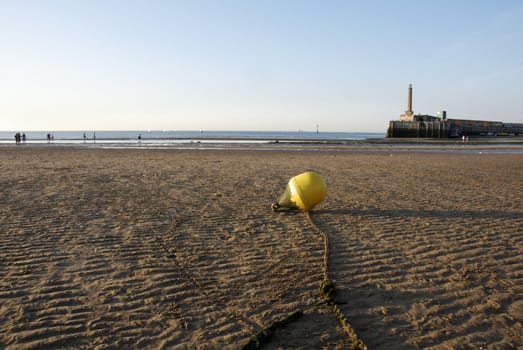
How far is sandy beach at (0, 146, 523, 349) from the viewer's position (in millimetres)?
3562

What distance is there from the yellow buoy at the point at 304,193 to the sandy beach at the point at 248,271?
1.21 feet

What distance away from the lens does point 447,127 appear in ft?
235

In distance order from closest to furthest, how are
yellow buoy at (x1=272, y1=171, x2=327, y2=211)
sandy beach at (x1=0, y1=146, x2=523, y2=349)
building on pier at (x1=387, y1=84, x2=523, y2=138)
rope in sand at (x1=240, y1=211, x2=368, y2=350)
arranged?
rope in sand at (x1=240, y1=211, x2=368, y2=350) → sandy beach at (x1=0, y1=146, x2=523, y2=349) → yellow buoy at (x1=272, y1=171, x2=327, y2=211) → building on pier at (x1=387, y1=84, x2=523, y2=138)

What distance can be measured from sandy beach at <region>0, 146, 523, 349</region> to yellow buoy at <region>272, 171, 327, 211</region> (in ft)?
1.21

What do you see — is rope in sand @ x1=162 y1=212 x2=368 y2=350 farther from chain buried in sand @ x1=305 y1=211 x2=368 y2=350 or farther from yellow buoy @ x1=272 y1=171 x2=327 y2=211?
yellow buoy @ x1=272 y1=171 x2=327 y2=211

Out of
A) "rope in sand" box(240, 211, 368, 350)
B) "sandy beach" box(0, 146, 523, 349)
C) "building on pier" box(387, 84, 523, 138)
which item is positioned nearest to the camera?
"rope in sand" box(240, 211, 368, 350)

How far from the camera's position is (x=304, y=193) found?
25.3ft

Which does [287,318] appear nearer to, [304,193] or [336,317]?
[336,317]

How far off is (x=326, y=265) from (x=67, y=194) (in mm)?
7515

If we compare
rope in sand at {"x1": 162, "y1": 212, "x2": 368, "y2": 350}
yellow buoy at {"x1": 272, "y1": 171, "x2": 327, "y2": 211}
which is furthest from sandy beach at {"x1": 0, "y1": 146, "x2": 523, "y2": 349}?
yellow buoy at {"x1": 272, "y1": 171, "x2": 327, "y2": 211}

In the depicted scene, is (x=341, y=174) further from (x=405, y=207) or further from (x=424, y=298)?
(x=424, y=298)

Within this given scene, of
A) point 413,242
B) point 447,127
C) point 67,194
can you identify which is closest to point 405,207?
point 413,242

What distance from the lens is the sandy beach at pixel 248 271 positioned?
11.7ft

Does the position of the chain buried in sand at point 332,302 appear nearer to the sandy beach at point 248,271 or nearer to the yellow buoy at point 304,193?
the sandy beach at point 248,271
